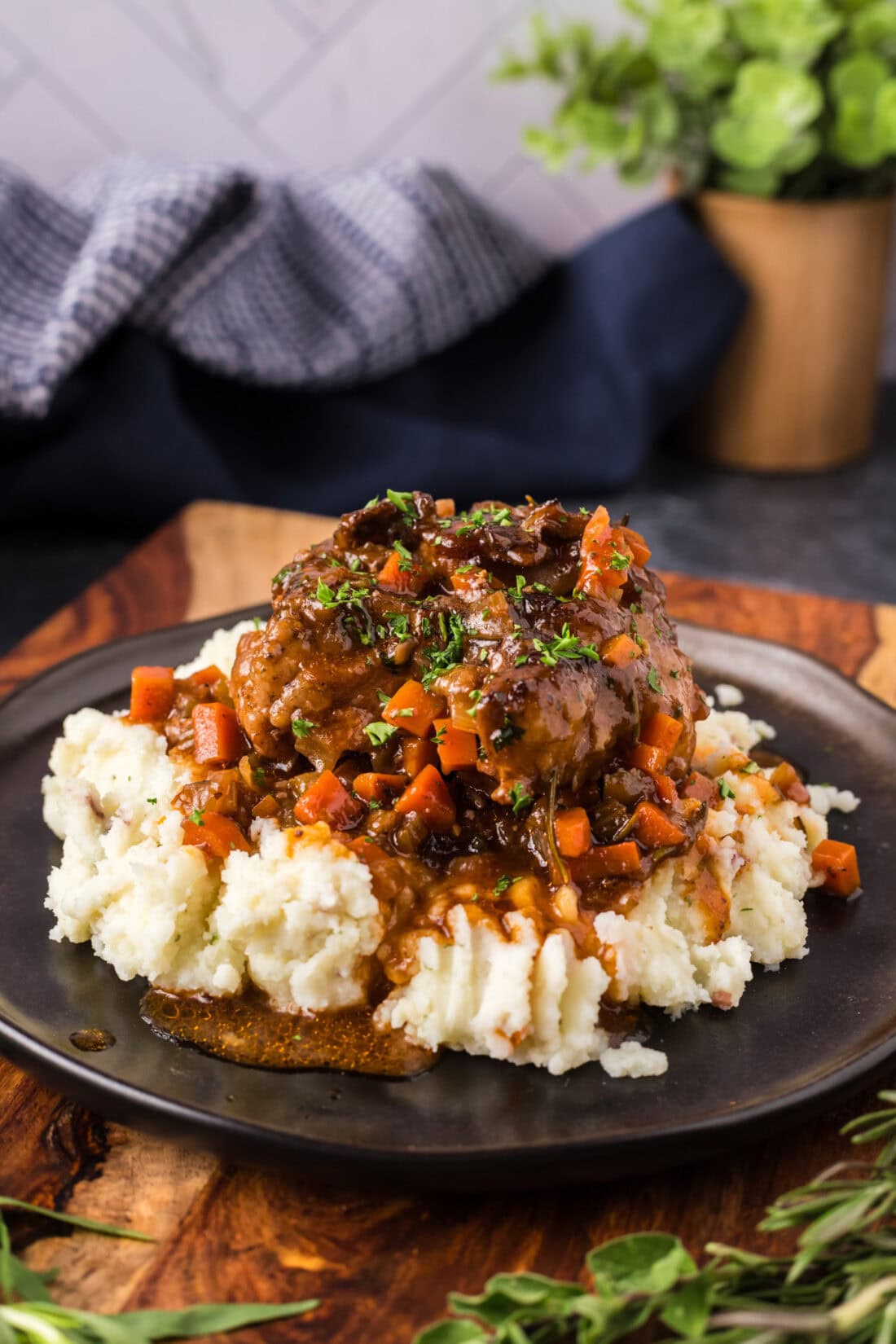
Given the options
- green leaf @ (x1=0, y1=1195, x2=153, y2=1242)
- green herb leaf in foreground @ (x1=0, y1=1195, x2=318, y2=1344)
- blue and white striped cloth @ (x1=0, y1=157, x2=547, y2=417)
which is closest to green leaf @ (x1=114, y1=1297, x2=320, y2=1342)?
green herb leaf in foreground @ (x1=0, y1=1195, x2=318, y2=1344)

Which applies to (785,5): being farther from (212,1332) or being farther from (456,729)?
(212,1332)

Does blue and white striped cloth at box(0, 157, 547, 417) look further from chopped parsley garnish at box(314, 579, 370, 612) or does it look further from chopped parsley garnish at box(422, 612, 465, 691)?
chopped parsley garnish at box(422, 612, 465, 691)

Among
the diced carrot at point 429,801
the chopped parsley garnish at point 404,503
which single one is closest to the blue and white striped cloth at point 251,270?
the chopped parsley garnish at point 404,503

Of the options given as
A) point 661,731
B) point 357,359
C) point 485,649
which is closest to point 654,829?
point 661,731

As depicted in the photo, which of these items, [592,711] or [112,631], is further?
[112,631]

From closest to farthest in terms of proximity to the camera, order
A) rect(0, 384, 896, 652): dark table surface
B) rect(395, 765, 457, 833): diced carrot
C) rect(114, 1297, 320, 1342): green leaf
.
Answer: rect(114, 1297, 320, 1342): green leaf
rect(395, 765, 457, 833): diced carrot
rect(0, 384, 896, 652): dark table surface

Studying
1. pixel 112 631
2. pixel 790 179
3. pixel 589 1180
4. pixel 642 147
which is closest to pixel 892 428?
pixel 790 179

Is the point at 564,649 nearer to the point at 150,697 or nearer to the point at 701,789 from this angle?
the point at 701,789
